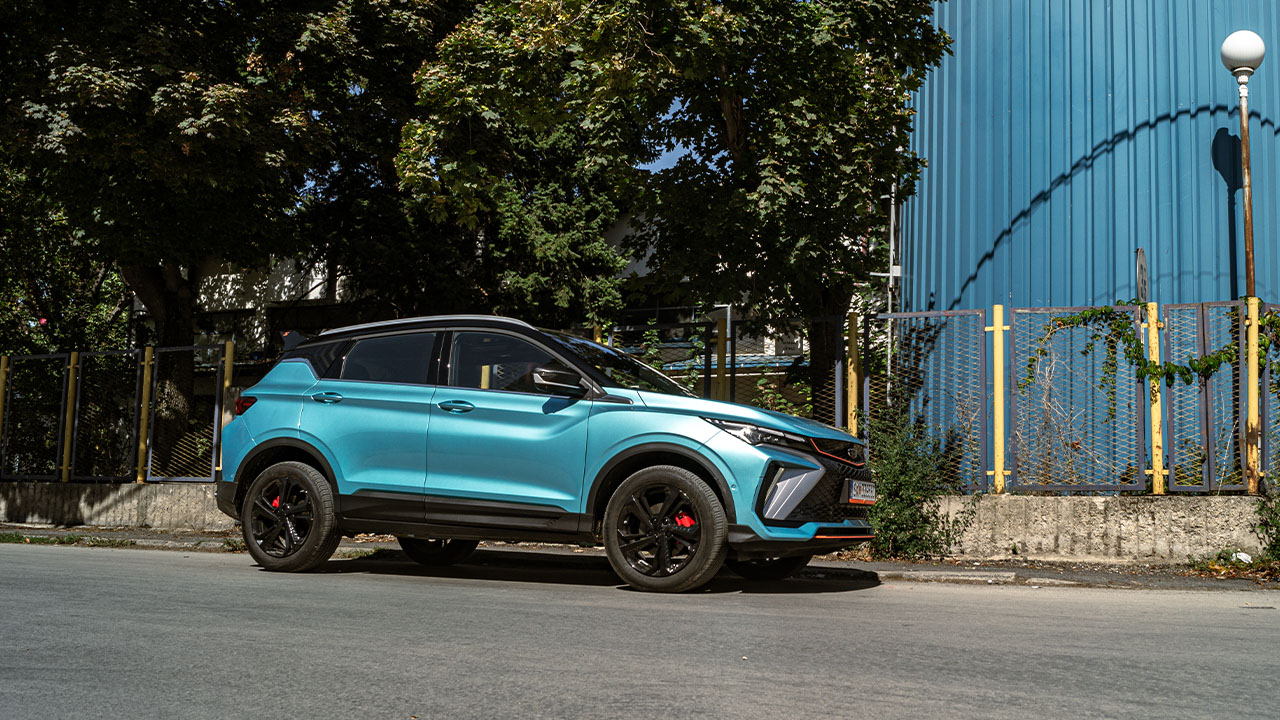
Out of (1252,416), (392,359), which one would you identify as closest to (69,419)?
(392,359)

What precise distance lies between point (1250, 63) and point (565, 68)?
24.7 ft

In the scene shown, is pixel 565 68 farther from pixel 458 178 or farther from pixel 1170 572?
pixel 1170 572

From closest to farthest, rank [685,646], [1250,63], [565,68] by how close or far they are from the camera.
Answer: [685,646], [1250,63], [565,68]

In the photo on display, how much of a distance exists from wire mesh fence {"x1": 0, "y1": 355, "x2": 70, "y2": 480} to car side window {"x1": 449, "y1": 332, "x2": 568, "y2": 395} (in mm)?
10864

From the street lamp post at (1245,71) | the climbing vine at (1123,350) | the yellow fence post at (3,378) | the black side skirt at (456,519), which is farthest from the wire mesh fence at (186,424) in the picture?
the street lamp post at (1245,71)

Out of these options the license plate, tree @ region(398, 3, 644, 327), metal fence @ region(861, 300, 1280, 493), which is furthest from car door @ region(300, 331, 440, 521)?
metal fence @ region(861, 300, 1280, 493)

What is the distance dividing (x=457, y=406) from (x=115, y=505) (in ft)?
31.4

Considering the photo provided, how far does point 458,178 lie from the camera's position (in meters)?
13.8

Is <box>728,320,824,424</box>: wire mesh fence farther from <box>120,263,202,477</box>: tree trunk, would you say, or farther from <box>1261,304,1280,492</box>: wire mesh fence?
<box>120,263,202,477</box>: tree trunk

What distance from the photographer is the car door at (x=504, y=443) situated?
7922 mm

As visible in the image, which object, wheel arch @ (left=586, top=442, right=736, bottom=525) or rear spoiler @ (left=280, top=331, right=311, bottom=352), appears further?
rear spoiler @ (left=280, top=331, right=311, bottom=352)

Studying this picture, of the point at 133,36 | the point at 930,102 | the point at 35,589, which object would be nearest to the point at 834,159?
the point at 930,102

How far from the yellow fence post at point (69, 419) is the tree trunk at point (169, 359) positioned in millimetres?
1287

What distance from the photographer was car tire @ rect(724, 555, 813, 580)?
29.1 ft
